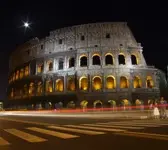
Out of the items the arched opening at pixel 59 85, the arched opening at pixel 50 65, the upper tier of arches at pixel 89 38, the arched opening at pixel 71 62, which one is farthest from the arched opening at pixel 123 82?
the arched opening at pixel 50 65

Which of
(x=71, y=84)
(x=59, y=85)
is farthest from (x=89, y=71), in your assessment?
(x=59, y=85)

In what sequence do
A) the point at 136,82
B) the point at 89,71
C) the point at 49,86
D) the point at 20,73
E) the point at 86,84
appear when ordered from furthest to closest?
the point at 20,73 → the point at 49,86 → the point at 86,84 → the point at 136,82 → the point at 89,71

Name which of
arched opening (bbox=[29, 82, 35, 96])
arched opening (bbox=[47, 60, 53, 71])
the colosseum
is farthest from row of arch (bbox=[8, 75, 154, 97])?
arched opening (bbox=[47, 60, 53, 71])

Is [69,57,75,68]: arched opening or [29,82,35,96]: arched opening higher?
[69,57,75,68]: arched opening

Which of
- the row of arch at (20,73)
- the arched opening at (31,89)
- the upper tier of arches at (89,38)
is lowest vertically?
the arched opening at (31,89)

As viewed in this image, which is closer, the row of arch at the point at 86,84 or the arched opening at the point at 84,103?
the arched opening at the point at 84,103

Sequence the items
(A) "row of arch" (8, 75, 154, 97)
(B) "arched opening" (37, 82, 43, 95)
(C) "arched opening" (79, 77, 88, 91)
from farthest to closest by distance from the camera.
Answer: (B) "arched opening" (37, 82, 43, 95) → (C) "arched opening" (79, 77, 88, 91) → (A) "row of arch" (8, 75, 154, 97)

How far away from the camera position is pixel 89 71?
42938 millimetres

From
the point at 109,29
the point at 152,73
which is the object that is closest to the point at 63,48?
the point at 109,29

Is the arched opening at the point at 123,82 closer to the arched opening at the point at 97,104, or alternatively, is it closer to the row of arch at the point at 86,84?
the row of arch at the point at 86,84

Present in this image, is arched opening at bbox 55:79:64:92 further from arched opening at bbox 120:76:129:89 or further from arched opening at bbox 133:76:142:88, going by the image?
arched opening at bbox 133:76:142:88

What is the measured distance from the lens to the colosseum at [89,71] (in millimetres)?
41688

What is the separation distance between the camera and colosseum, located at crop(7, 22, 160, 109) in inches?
1641

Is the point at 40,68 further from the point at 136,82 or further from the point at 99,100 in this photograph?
the point at 136,82
